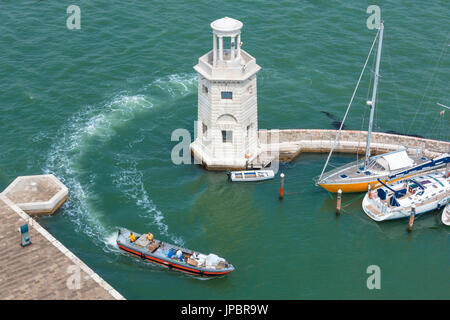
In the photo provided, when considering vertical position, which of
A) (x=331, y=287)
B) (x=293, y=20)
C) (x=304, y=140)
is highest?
(x=293, y=20)

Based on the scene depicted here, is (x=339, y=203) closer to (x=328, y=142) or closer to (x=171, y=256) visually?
(x=328, y=142)

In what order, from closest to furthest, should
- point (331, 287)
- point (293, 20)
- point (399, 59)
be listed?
point (331, 287) < point (399, 59) < point (293, 20)

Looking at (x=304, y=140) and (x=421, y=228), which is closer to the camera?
(x=421, y=228)

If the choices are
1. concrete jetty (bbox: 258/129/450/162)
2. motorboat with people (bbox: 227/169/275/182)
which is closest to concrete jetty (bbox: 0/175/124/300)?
motorboat with people (bbox: 227/169/275/182)

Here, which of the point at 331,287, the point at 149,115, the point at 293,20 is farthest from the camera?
the point at 293,20

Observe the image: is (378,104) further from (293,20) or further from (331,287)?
(331,287)

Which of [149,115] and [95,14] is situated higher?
[95,14]

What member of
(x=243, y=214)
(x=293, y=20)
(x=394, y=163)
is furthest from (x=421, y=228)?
(x=293, y=20)
